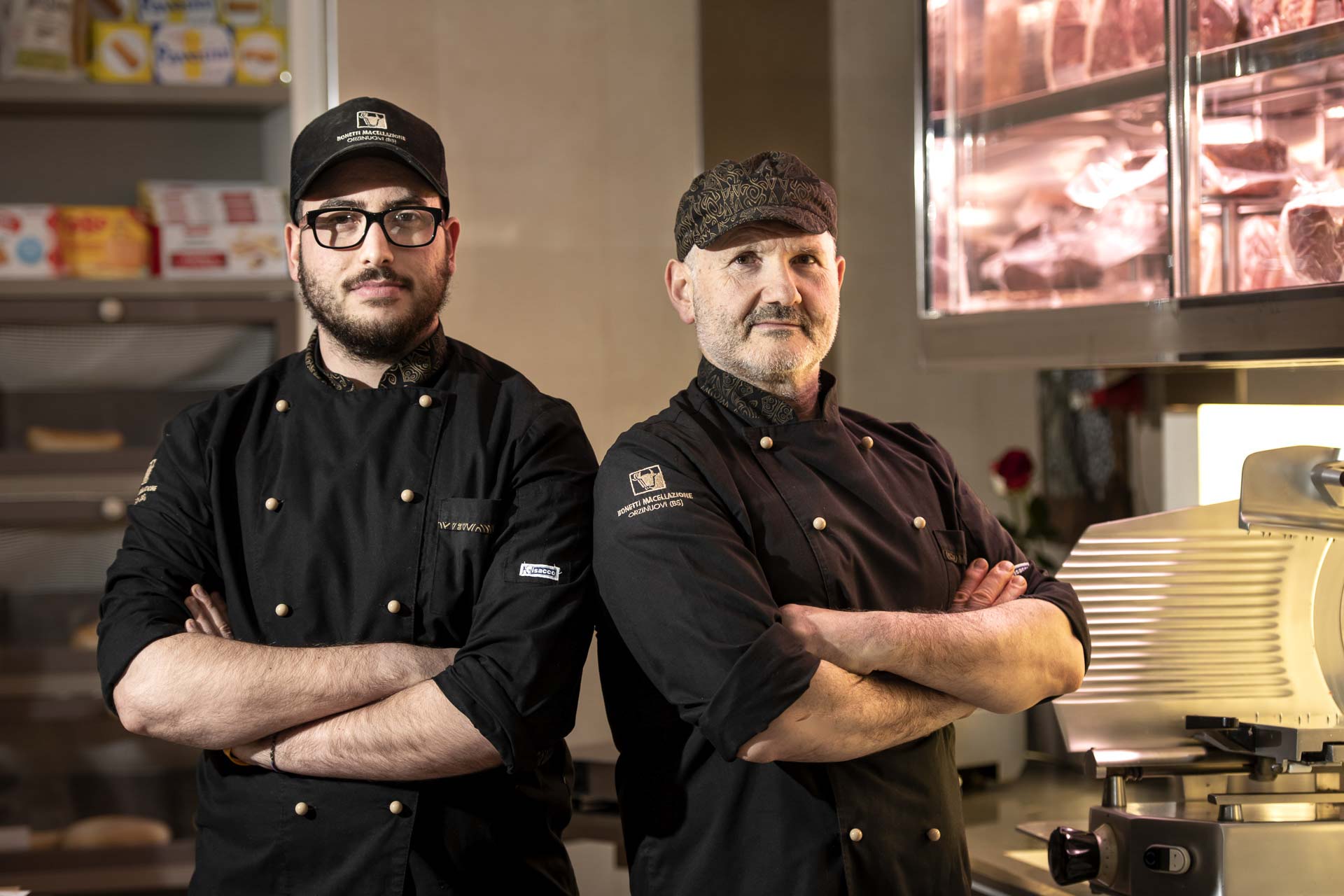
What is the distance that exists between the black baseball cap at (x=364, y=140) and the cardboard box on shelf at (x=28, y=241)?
54.1 inches

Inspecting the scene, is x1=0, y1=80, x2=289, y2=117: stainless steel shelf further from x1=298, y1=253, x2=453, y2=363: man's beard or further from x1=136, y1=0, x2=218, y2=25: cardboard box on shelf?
x1=298, y1=253, x2=453, y2=363: man's beard

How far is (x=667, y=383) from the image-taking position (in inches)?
119

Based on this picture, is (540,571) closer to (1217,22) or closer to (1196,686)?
(1196,686)

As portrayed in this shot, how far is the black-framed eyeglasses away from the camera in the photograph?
1.68 meters

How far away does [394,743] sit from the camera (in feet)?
4.97

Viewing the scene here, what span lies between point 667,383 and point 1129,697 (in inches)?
56.7

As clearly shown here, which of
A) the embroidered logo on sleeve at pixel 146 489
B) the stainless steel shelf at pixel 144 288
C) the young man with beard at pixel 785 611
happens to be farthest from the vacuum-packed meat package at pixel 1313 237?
the stainless steel shelf at pixel 144 288

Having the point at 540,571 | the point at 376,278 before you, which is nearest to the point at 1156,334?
the point at 540,571

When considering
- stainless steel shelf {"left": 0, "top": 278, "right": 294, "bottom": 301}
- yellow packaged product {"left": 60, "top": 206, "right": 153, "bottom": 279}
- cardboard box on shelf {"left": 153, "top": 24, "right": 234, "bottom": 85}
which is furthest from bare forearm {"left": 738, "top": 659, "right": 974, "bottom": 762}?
cardboard box on shelf {"left": 153, "top": 24, "right": 234, "bottom": 85}

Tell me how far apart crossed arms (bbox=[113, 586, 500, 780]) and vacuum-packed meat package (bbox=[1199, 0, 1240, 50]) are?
1348 mm

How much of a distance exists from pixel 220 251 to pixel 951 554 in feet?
6.06

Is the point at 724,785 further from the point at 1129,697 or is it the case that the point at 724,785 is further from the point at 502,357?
the point at 502,357

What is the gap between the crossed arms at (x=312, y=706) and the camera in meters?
1.52

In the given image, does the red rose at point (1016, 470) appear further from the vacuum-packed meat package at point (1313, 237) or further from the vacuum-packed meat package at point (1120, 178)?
the vacuum-packed meat package at point (1313, 237)
